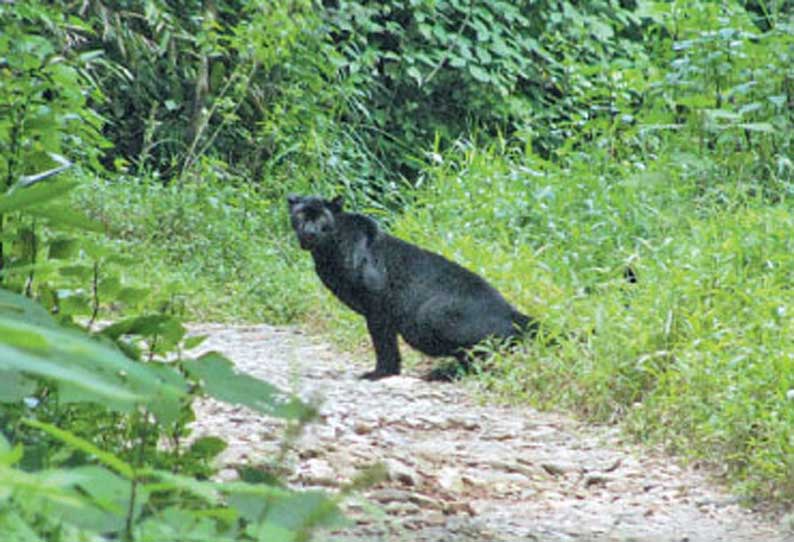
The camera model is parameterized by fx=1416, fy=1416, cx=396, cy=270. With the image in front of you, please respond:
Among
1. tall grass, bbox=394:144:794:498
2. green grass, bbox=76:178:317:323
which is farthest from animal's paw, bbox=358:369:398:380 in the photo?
green grass, bbox=76:178:317:323

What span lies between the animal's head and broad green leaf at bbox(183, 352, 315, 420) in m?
5.16

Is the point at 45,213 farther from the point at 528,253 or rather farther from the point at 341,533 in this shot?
the point at 528,253

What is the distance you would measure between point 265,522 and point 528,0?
12167 millimetres

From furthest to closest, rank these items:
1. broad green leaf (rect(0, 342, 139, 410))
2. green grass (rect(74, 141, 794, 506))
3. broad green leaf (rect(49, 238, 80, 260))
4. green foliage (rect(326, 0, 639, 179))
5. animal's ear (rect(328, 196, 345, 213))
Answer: green foliage (rect(326, 0, 639, 179)) → animal's ear (rect(328, 196, 345, 213)) → green grass (rect(74, 141, 794, 506)) → broad green leaf (rect(49, 238, 80, 260)) → broad green leaf (rect(0, 342, 139, 410))

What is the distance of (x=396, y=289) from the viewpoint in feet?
23.7

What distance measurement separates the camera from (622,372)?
6031mm

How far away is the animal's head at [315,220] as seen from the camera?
23.9 ft

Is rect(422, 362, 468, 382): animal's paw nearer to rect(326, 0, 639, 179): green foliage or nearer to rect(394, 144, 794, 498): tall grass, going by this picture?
rect(394, 144, 794, 498): tall grass

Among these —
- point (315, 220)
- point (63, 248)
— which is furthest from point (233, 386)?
point (315, 220)

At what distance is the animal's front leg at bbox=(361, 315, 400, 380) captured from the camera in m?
6.96

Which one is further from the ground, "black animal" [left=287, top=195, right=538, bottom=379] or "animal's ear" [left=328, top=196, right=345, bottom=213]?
"animal's ear" [left=328, top=196, right=345, bottom=213]

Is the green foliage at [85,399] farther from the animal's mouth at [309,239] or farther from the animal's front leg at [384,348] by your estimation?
the animal's mouth at [309,239]

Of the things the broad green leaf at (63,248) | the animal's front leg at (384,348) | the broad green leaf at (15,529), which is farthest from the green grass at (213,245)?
the broad green leaf at (15,529)

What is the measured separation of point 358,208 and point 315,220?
388 cm
